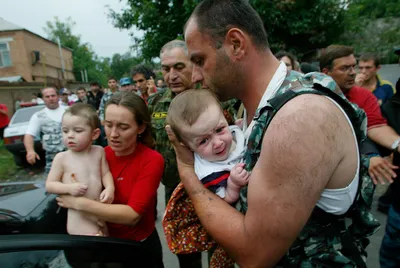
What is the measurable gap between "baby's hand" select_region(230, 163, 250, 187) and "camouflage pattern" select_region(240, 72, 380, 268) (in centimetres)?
3

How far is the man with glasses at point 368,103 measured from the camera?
224 cm

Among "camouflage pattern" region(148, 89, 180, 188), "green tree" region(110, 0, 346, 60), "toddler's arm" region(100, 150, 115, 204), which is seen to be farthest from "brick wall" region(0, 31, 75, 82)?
"toddler's arm" region(100, 150, 115, 204)

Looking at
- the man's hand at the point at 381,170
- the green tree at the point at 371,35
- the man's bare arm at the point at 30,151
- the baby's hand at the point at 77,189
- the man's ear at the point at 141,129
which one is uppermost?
the green tree at the point at 371,35

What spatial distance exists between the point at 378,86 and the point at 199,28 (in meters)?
4.32

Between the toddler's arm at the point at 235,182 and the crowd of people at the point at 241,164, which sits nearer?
the crowd of people at the point at 241,164

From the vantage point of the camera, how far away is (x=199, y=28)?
1405 mm

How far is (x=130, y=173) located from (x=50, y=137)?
Answer: 3088 millimetres

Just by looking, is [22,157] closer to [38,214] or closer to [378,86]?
[38,214]

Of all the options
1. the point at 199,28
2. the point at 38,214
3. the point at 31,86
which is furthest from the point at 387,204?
the point at 31,86

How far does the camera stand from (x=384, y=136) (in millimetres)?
2494

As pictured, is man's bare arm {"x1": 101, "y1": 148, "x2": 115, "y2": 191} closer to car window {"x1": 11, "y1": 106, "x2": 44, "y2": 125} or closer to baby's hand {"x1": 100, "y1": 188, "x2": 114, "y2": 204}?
baby's hand {"x1": 100, "y1": 188, "x2": 114, "y2": 204}

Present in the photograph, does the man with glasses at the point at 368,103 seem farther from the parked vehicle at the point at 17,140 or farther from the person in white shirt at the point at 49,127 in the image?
the parked vehicle at the point at 17,140

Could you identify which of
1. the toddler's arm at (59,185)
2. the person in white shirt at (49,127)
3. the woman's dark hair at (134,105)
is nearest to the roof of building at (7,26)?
the person in white shirt at (49,127)

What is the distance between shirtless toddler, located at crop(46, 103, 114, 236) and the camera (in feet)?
6.08
